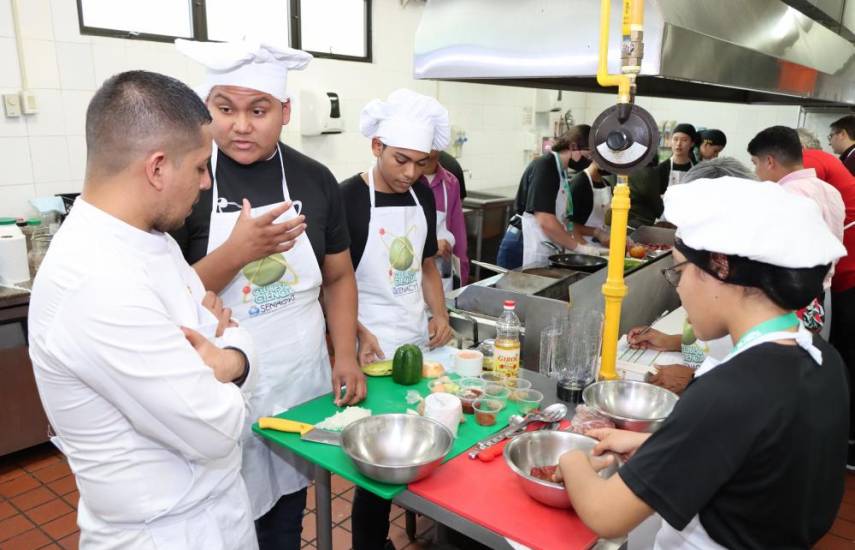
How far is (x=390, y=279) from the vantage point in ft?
7.74

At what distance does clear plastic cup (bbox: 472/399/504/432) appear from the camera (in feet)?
5.74

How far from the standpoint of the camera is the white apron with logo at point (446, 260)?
382 centimetres

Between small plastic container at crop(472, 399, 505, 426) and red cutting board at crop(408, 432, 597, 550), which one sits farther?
small plastic container at crop(472, 399, 505, 426)

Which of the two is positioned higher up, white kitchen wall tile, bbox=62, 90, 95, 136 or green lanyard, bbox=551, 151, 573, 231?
white kitchen wall tile, bbox=62, 90, 95, 136

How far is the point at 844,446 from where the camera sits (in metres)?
1.22

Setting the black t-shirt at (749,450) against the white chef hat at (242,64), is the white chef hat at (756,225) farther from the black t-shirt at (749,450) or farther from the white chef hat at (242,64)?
the white chef hat at (242,64)

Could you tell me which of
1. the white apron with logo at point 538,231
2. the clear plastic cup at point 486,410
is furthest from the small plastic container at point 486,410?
the white apron with logo at point 538,231

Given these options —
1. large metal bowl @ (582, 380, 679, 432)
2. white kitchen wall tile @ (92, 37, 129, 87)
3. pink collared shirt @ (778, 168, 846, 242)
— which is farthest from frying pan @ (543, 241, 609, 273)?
white kitchen wall tile @ (92, 37, 129, 87)

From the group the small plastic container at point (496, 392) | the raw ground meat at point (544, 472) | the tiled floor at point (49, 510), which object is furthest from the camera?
the tiled floor at point (49, 510)

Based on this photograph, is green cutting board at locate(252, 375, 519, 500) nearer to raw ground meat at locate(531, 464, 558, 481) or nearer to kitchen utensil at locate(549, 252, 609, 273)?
raw ground meat at locate(531, 464, 558, 481)

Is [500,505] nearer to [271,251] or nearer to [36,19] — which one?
[271,251]

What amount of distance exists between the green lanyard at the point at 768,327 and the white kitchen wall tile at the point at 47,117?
3792 millimetres

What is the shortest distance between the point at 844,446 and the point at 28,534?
3.11 meters

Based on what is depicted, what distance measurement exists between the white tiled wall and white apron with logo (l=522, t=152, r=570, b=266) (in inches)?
65.9
